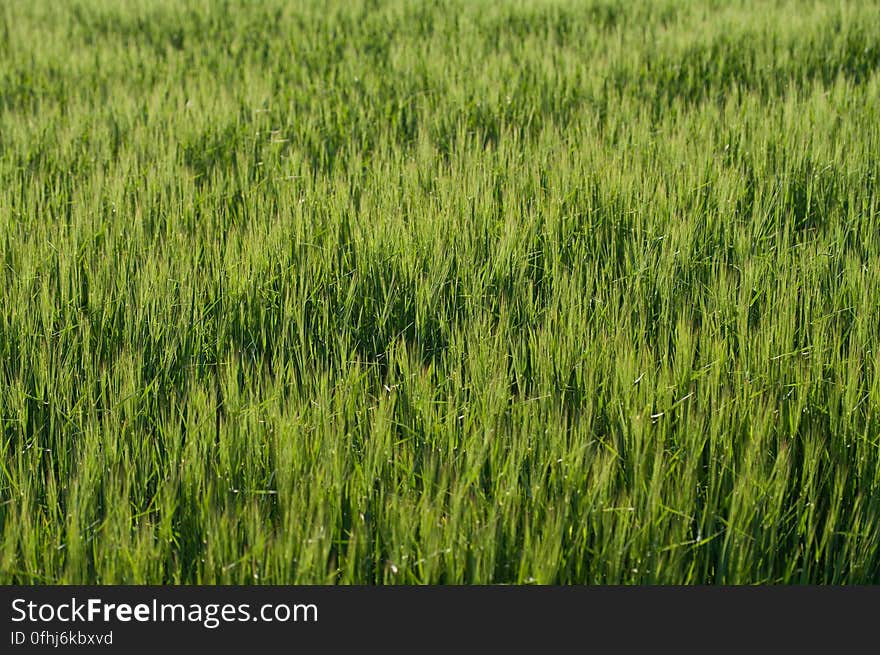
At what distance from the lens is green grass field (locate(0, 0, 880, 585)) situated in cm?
Answer: 124

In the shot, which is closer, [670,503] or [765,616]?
[765,616]

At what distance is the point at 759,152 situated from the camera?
2.60 m

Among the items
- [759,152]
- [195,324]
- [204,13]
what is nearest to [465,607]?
[195,324]

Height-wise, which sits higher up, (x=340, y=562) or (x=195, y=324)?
(x=195, y=324)

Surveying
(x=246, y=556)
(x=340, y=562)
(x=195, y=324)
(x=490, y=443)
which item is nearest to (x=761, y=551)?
(x=490, y=443)

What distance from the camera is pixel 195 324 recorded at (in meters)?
1.75

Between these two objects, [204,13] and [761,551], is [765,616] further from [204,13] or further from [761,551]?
[204,13]

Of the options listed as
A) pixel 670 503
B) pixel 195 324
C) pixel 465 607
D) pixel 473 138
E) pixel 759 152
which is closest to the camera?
pixel 465 607

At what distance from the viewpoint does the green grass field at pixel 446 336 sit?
1237 millimetres

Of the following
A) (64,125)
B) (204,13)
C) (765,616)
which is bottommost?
(765,616)

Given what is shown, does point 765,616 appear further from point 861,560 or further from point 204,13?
point 204,13

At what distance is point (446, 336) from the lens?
5.85ft

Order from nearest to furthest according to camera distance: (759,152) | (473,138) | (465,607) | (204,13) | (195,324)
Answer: (465,607)
(195,324)
(759,152)
(473,138)
(204,13)

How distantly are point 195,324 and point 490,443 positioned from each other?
2.28ft
